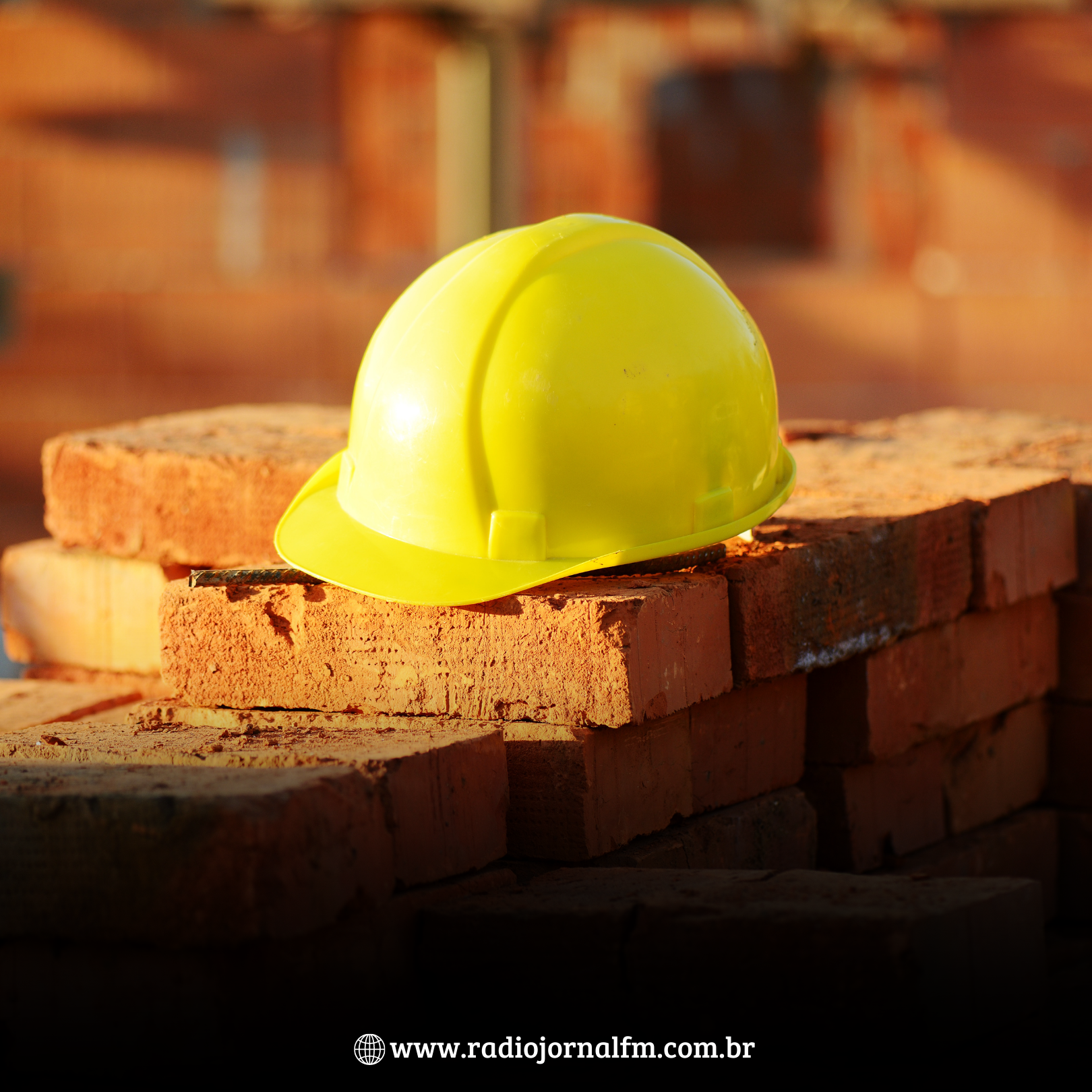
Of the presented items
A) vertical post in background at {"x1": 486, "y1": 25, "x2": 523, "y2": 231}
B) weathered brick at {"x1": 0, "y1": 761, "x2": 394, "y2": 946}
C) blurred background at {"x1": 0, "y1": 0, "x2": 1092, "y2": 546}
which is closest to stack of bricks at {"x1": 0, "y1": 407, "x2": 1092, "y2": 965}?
weathered brick at {"x1": 0, "y1": 761, "x2": 394, "y2": 946}

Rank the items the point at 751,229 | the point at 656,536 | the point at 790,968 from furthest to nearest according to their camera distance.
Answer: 1. the point at 751,229
2. the point at 656,536
3. the point at 790,968

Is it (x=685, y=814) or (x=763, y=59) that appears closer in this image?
(x=685, y=814)

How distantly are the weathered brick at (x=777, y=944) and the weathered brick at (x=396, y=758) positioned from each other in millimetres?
134

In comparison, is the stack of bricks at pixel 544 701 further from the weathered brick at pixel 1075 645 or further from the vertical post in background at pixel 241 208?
the vertical post in background at pixel 241 208

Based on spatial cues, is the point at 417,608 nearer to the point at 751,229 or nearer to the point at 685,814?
the point at 685,814

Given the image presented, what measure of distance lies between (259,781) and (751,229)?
31.5 ft

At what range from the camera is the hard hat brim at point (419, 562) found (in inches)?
130

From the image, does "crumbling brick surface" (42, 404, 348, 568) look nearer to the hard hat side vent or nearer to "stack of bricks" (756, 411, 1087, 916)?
the hard hat side vent

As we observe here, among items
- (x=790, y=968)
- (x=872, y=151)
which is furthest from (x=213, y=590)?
(x=872, y=151)

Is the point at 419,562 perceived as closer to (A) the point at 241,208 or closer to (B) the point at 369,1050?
(B) the point at 369,1050

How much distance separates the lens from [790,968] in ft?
9.08

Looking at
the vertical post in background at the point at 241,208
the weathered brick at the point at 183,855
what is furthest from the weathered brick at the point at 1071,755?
the vertical post in background at the point at 241,208

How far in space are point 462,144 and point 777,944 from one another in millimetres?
8934

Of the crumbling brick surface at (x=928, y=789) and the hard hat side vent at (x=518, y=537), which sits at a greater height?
the hard hat side vent at (x=518, y=537)
